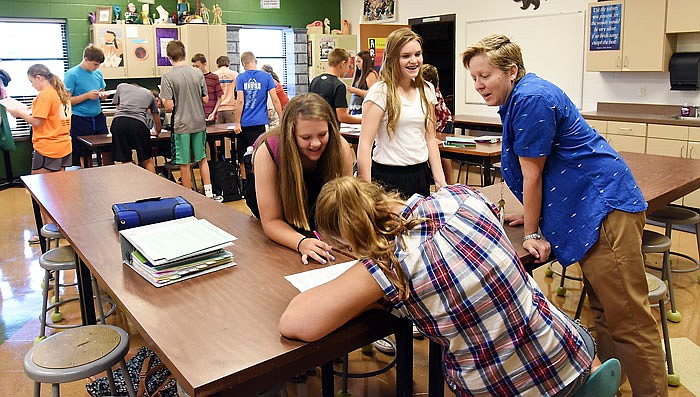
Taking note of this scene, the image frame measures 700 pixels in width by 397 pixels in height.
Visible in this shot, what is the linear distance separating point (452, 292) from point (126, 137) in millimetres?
5122

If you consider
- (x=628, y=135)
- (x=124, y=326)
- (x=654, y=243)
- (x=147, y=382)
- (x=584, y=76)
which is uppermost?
(x=584, y=76)

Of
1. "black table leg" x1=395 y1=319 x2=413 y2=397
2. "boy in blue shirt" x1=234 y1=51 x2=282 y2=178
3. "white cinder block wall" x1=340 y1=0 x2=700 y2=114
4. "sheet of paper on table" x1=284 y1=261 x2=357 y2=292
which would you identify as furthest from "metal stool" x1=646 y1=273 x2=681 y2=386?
"boy in blue shirt" x1=234 y1=51 x2=282 y2=178

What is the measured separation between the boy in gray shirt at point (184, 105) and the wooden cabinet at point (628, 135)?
4196 mm

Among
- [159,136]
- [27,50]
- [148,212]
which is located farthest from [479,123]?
[27,50]

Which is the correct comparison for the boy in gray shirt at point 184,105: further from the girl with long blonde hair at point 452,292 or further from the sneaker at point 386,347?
the girl with long blonde hair at point 452,292

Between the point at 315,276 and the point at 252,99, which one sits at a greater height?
the point at 252,99

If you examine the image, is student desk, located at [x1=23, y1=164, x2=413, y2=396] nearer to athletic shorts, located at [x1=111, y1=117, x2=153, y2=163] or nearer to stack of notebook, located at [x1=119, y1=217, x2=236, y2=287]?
stack of notebook, located at [x1=119, y1=217, x2=236, y2=287]

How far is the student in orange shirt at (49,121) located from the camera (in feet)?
16.7

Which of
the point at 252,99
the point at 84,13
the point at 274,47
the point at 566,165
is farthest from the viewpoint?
the point at 274,47

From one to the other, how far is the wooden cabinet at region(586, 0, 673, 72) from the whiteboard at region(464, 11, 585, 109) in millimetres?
584

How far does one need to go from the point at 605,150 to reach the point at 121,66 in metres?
7.32

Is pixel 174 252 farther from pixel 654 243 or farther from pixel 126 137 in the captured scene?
pixel 126 137

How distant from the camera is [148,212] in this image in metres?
2.36

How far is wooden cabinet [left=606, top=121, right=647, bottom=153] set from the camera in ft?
19.1
